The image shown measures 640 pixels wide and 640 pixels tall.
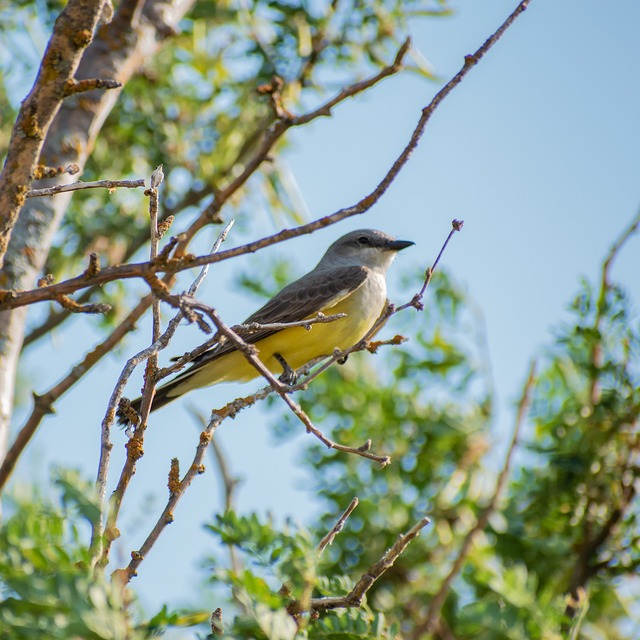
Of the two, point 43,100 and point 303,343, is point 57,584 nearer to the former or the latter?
point 43,100

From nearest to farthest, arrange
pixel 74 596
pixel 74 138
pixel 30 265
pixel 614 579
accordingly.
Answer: pixel 74 596 < pixel 30 265 < pixel 74 138 < pixel 614 579

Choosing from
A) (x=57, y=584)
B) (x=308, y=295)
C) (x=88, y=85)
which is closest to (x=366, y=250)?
(x=308, y=295)

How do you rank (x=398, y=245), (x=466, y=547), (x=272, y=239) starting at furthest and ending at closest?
(x=398, y=245)
(x=466, y=547)
(x=272, y=239)

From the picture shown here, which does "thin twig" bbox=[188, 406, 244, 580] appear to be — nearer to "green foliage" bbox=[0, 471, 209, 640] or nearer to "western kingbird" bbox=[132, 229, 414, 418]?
"western kingbird" bbox=[132, 229, 414, 418]

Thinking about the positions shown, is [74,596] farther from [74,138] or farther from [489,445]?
[489,445]

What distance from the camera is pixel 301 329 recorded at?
4.78 meters

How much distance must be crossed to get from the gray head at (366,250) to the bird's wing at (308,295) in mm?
420

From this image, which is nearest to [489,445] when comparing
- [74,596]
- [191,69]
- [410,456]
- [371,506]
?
[410,456]

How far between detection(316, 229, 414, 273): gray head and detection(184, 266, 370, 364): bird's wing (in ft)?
1.38

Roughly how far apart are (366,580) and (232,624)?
1.39 feet

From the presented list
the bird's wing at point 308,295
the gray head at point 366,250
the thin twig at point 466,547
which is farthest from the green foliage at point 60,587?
the gray head at point 366,250

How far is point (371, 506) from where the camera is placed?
423 cm

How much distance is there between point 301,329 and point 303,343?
0.08 meters

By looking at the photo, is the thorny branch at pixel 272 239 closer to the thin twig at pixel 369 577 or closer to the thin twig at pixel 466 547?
the thin twig at pixel 369 577
